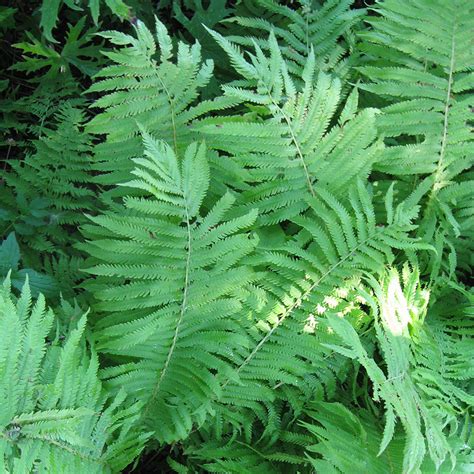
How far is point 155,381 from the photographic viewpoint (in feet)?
5.24

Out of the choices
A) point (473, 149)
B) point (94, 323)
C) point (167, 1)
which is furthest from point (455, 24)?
point (94, 323)

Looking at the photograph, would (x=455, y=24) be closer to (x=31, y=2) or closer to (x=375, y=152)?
(x=375, y=152)

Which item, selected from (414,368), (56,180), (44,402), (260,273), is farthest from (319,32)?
(44,402)

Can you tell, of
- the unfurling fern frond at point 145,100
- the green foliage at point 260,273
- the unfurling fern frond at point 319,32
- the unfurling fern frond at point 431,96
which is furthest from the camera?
the unfurling fern frond at point 319,32

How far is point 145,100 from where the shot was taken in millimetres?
1614

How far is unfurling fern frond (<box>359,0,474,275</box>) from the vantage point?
68.0 inches

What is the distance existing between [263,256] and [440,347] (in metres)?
0.57

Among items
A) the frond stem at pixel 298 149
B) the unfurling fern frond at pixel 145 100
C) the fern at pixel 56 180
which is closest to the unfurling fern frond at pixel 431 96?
the frond stem at pixel 298 149

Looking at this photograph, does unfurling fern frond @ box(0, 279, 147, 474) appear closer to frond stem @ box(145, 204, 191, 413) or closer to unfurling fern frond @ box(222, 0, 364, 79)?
frond stem @ box(145, 204, 191, 413)

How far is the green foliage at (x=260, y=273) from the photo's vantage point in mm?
1416

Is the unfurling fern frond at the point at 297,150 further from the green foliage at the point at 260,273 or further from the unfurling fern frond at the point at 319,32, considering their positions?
the unfurling fern frond at the point at 319,32

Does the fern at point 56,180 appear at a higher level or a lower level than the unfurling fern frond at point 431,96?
lower

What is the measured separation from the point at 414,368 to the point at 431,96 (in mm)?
828

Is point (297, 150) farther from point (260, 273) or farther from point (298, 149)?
point (260, 273)
